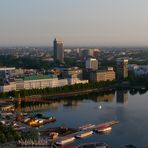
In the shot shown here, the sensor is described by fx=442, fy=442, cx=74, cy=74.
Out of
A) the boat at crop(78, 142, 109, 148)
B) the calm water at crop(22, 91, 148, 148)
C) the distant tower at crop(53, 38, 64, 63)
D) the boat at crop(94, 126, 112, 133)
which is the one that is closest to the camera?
the boat at crop(78, 142, 109, 148)

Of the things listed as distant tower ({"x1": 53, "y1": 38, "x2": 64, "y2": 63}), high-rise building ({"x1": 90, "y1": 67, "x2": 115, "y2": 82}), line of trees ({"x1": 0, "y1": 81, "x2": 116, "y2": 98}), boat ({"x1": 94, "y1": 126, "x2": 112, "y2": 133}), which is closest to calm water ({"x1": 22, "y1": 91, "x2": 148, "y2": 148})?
boat ({"x1": 94, "y1": 126, "x2": 112, "y2": 133})

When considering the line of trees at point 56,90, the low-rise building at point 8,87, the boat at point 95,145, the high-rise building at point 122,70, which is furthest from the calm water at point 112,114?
the high-rise building at point 122,70

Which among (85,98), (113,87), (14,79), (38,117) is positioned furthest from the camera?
(113,87)

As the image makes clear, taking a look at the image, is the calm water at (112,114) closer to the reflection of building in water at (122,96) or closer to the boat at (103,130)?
the reflection of building in water at (122,96)

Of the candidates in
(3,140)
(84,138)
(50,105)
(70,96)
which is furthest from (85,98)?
(3,140)

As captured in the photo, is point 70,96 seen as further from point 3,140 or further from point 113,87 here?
point 3,140

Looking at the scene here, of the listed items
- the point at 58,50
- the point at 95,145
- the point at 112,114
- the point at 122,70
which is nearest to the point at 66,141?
the point at 95,145

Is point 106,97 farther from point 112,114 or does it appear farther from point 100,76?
point 100,76

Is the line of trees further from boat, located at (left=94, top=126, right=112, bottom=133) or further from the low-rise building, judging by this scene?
boat, located at (left=94, top=126, right=112, bottom=133)
